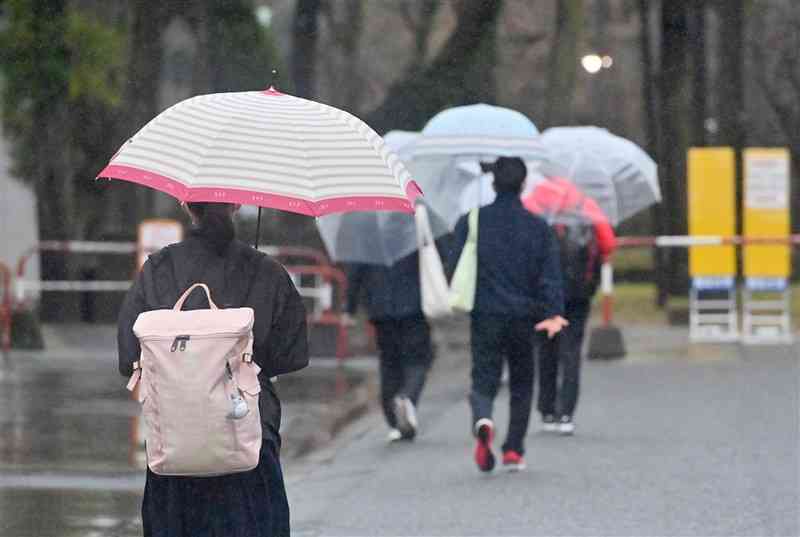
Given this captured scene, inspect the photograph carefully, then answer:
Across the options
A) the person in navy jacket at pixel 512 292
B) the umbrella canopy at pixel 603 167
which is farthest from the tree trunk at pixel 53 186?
the person in navy jacket at pixel 512 292

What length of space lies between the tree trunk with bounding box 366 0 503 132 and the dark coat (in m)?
18.2

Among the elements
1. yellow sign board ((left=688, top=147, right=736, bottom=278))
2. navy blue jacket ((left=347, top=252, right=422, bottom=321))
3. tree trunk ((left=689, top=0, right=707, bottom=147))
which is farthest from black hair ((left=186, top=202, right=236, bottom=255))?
tree trunk ((left=689, top=0, right=707, bottom=147))

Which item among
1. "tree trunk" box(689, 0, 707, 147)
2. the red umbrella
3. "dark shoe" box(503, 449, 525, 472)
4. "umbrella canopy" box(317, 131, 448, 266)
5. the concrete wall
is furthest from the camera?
"tree trunk" box(689, 0, 707, 147)

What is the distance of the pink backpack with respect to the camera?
16.0 feet

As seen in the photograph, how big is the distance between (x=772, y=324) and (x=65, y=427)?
12281mm

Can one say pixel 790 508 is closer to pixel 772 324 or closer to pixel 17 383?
pixel 17 383

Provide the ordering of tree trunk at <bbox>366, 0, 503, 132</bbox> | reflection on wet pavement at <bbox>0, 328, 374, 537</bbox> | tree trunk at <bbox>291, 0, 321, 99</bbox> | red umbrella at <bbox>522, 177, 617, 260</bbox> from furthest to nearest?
tree trunk at <bbox>291, 0, 321, 99</bbox>
tree trunk at <bbox>366, 0, 503, 132</bbox>
red umbrella at <bbox>522, 177, 617, 260</bbox>
reflection on wet pavement at <bbox>0, 328, 374, 537</bbox>

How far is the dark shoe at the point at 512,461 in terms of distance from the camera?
9711 mm

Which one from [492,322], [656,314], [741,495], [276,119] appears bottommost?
[656,314]

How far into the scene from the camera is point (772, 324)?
2211 centimetres

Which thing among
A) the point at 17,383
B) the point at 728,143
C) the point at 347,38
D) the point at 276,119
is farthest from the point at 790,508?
the point at 347,38

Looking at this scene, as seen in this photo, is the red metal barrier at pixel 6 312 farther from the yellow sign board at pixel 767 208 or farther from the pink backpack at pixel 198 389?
the pink backpack at pixel 198 389

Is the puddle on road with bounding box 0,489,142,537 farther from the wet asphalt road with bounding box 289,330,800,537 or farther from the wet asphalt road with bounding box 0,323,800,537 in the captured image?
the wet asphalt road with bounding box 289,330,800,537

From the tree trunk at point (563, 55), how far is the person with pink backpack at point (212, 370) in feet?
77.6
